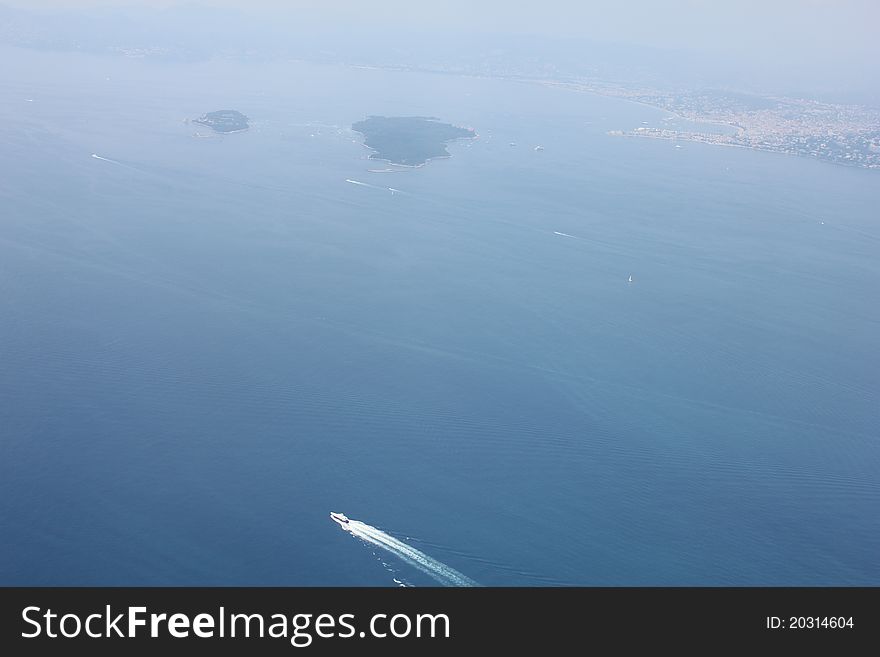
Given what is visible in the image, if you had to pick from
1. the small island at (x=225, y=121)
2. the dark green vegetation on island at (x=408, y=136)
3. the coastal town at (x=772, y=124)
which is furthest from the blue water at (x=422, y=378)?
the coastal town at (x=772, y=124)

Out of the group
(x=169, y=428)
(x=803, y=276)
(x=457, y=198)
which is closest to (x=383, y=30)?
(x=457, y=198)

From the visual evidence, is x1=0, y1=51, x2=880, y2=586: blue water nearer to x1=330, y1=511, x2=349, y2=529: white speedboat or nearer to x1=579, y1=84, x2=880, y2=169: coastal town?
x1=330, y1=511, x2=349, y2=529: white speedboat

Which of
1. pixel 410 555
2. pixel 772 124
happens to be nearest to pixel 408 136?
pixel 410 555

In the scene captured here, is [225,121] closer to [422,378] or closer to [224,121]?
[224,121]

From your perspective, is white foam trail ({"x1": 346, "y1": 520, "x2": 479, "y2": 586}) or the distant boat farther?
the distant boat

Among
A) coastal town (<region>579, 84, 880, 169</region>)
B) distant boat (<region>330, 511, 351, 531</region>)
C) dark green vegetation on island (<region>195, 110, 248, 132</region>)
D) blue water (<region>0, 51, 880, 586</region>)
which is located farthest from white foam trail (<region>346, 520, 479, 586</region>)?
coastal town (<region>579, 84, 880, 169</region>)

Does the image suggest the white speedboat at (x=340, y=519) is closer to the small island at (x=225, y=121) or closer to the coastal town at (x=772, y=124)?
the small island at (x=225, y=121)

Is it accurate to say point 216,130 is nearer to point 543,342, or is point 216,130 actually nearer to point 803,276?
point 543,342
